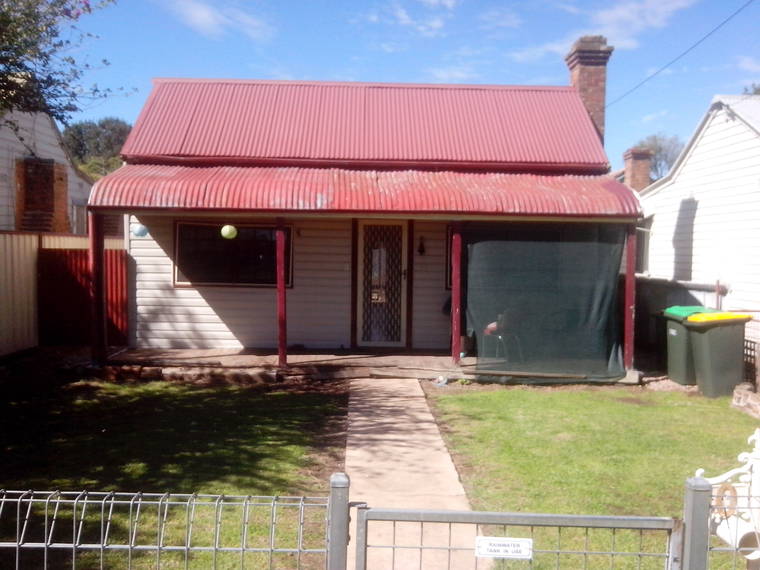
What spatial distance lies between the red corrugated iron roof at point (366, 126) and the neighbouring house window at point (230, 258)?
127 cm

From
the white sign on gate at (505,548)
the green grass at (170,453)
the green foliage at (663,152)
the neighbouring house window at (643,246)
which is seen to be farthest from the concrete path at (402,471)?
the green foliage at (663,152)

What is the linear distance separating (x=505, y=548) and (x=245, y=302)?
10.4m

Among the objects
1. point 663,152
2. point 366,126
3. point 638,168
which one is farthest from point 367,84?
point 663,152

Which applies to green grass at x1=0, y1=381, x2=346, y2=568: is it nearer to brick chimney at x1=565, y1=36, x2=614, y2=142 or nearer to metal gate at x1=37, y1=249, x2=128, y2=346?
metal gate at x1=37, y1=249, x2=128, y2=346

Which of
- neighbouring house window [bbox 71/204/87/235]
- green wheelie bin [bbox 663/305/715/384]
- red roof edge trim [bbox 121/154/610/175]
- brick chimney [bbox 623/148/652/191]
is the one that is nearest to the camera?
green wheelie bin [bbox 663/305/715/384]

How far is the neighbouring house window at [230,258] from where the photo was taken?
12648mm

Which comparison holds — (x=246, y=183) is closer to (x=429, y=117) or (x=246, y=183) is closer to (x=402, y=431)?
(x=429, y=117)

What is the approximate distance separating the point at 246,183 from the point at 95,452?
5.51 metres

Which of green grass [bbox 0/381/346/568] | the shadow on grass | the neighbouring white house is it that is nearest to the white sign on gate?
green grass [bbox 0/381/346/568]

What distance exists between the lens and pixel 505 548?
282cm

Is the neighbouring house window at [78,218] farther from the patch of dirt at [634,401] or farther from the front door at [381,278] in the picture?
the patch of dirt at [634,401]

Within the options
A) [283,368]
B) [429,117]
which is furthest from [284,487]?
[429,117]

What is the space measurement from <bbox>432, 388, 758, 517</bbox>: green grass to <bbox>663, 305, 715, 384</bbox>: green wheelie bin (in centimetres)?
50

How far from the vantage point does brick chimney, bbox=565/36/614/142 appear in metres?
14.4
